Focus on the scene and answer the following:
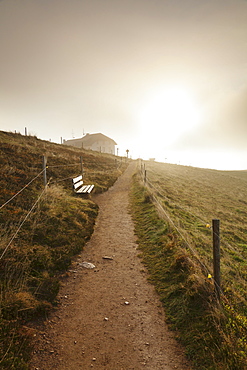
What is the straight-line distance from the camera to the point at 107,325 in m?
3.56

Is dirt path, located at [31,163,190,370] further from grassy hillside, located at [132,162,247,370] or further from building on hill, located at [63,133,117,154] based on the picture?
building on hill, located at [63,133,117,154]

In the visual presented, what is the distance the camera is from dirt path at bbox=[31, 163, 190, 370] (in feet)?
9.62

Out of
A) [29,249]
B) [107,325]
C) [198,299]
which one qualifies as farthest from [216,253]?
[29,249]

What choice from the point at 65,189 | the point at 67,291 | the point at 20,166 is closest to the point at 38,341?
the point at 67,291

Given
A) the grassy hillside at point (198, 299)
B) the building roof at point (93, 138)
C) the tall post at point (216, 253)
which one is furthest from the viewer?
Answer: the building roof at point (93, 138)

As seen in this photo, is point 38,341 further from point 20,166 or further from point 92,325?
point 20,166

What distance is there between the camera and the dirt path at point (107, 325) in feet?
9.62

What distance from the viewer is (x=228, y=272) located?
593 cm

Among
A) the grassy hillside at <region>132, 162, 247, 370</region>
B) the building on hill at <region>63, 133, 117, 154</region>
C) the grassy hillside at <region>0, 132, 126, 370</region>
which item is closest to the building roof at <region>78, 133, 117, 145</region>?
the building on hill at <region>63, 133, 117, 154</region>

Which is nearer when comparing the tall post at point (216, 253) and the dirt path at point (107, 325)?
the dirt path at point (107, 325)

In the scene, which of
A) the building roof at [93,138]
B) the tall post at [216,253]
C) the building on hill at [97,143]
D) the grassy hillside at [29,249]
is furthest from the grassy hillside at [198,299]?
the building roof at [93,138]

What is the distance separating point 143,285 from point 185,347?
1.62m

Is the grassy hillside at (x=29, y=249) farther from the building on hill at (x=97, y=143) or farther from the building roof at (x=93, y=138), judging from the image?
the building roof at (x=93, y=138)

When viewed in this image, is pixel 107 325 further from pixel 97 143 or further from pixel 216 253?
pixel 97 143
